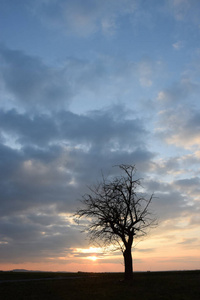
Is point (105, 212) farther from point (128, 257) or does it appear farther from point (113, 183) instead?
point (128, 257)

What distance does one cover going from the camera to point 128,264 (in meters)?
29.3

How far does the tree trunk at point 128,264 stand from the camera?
95.0 feet

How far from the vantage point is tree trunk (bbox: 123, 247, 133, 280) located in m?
29.0

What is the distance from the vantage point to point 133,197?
31094 millimetres
